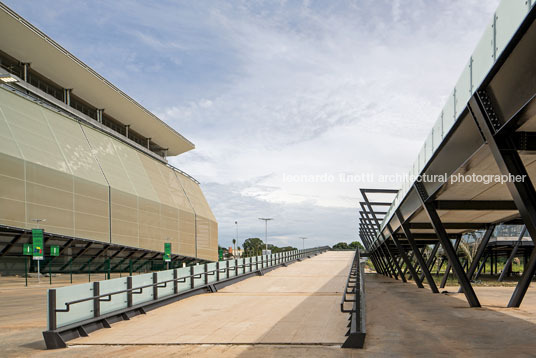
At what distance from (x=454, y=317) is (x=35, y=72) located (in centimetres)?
4229

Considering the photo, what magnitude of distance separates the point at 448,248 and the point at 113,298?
1164 centimetres

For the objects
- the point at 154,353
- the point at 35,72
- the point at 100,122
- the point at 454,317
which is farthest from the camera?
the point at 100,122

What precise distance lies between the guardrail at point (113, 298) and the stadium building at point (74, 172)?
55.5ft

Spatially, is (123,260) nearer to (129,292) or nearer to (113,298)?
(129,292)

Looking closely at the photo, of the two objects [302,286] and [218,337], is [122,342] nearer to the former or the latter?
[218,337]

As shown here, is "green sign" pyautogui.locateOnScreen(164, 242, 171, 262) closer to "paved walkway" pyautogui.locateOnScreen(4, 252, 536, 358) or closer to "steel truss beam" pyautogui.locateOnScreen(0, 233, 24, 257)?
"steel truss beam" pyautogui.locateOnScreen(0, 233, 24, 257)

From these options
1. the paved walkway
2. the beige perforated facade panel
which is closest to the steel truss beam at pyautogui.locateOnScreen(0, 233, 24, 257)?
the beige perforated facade panel

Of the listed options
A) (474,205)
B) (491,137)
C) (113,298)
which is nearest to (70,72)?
(113,298)

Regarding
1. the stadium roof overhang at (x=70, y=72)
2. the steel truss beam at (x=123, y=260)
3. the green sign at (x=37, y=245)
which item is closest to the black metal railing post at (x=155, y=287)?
the green sign at (x=37, y=245)

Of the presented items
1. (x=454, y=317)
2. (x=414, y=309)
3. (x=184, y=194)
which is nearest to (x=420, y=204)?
(x=414, y=309)

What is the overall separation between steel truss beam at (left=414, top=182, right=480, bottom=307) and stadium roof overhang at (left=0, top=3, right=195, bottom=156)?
111 ft

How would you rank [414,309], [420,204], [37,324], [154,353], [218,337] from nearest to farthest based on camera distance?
[154,353] → [218,337] → [37,324] → [414,309] → [420,204]

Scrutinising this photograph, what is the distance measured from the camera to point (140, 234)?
165 feet

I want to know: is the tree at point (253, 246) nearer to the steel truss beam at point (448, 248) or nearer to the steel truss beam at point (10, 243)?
the steel truss beam at point (10, 243)
